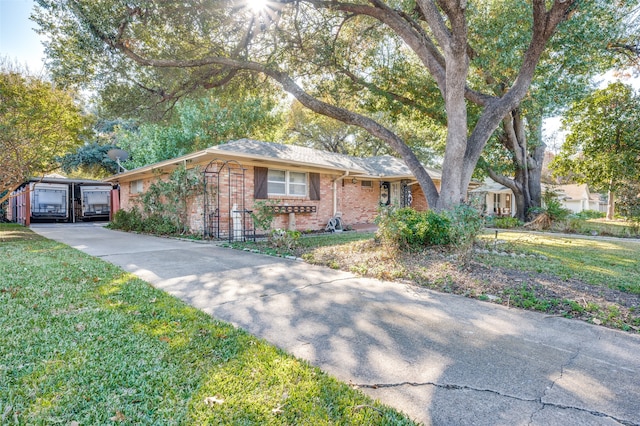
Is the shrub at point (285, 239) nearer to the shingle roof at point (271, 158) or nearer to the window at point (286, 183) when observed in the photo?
the shingle roof at point (271, 158)

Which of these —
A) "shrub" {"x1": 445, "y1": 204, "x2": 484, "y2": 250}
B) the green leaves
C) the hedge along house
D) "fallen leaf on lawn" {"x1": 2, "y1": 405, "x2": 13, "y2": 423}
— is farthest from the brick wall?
the green leaves

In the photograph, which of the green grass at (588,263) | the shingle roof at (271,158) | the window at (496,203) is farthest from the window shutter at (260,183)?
the window at (496,203)

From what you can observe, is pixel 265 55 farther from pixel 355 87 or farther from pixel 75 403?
pixel 75 403

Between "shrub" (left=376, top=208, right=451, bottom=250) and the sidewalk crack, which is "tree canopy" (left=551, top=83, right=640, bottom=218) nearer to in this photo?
"shrub" (left=376, top=208, right=451, bottom=250)

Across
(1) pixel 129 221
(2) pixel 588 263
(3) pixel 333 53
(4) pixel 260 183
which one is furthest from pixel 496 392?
(1) pixel 129 221

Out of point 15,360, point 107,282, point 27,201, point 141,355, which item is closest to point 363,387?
point 141,355

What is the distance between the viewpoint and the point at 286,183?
483 inches

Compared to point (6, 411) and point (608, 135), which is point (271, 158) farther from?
point (608, 135)

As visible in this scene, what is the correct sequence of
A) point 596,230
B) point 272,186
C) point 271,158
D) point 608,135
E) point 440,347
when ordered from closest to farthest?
point 440,347 → point 271,158 → point 272,186 → point 608,135 → point 596,230

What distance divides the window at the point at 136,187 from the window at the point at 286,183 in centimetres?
716

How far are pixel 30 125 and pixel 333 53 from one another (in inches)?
382

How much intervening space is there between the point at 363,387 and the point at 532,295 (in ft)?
10.5

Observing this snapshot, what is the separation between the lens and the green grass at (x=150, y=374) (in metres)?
1.86

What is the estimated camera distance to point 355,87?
472 inches
